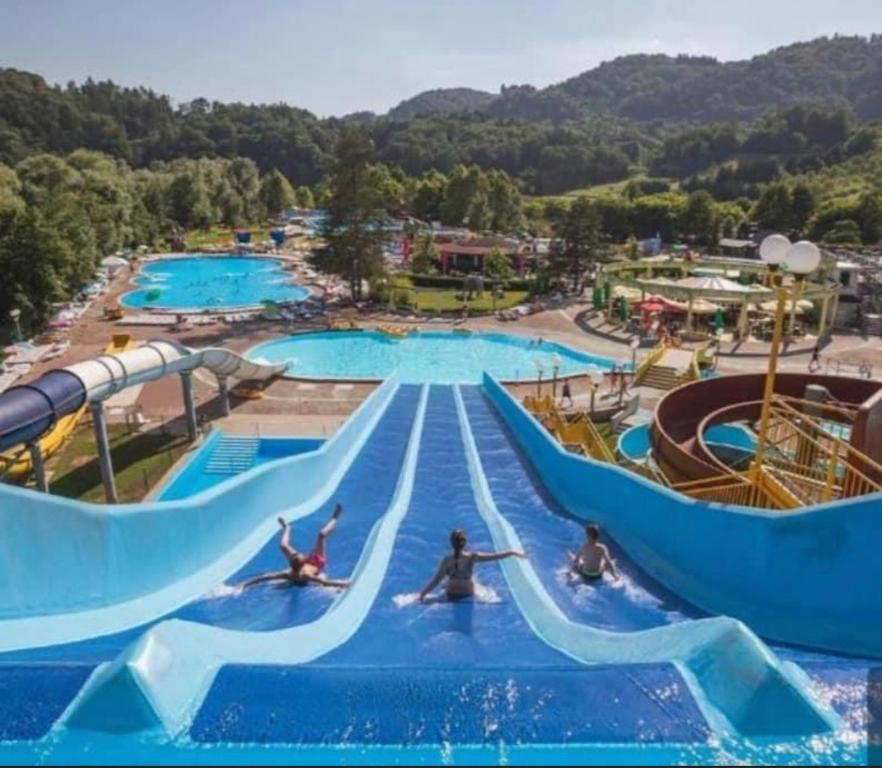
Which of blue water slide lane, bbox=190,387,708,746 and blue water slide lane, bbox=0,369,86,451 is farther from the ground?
blue water slide lane, bbox=190,387,708,746

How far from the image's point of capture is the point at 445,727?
323 cm

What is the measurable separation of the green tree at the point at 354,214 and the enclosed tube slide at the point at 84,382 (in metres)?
16.7

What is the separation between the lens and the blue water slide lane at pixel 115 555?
591cm

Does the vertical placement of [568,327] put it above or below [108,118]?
below

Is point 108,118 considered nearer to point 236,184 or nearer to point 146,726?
point 236,184

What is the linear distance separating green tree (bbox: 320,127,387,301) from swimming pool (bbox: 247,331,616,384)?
5.66 metres

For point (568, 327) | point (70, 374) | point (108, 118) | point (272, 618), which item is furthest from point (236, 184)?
point (108, 118)

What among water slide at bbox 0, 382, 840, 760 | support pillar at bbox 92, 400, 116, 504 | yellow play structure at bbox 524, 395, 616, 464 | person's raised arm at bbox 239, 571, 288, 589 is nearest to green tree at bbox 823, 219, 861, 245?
yellow play structure at bbox 524, 395, 616, 464

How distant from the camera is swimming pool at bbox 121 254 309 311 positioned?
40.4 m

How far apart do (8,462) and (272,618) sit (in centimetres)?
1002

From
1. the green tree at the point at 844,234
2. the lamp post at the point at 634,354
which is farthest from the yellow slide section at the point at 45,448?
the green tree at the point at 844,234

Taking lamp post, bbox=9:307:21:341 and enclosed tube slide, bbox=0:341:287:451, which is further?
lamp post, bbox=9:307:21:341

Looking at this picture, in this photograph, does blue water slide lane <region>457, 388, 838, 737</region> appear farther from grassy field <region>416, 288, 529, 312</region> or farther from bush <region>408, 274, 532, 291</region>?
bush <region>408, 274, 532, 291</region>

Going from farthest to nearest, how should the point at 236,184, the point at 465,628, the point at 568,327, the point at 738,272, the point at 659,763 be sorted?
the point at 236,184 < the point at 738,272 < the point at 568,327 < the point at 465,628 < the point at 659,763
